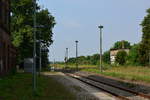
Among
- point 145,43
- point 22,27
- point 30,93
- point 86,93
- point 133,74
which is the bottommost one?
point 86,93

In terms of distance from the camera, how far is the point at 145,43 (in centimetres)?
9719

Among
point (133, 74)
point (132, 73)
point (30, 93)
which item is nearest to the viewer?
point (30, 93)

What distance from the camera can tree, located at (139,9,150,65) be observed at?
3826 inches

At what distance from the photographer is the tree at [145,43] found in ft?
319

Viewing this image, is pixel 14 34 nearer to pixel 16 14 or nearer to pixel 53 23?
pixel 16 14

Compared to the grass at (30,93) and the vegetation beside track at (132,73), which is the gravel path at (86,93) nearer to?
the grass at (30,93)

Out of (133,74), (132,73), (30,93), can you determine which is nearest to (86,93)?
(30,93)

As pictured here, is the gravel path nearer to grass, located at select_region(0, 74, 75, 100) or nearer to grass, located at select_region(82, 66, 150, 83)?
grass, located at select_region(0, 74, 75, 100)

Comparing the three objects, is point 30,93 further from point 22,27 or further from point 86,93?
point 22,27

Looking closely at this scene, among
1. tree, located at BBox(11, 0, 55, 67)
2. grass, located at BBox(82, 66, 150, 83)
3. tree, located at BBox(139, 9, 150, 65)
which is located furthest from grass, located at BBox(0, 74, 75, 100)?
tree, located at BBox(139, 9, 150, 65)

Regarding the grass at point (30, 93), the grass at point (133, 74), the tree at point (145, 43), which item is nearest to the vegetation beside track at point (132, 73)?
the grass at point (133, 74)

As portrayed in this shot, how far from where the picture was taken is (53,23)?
88062mm

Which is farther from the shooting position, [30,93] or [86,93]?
[86,93]

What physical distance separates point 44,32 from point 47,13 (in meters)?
5.31
